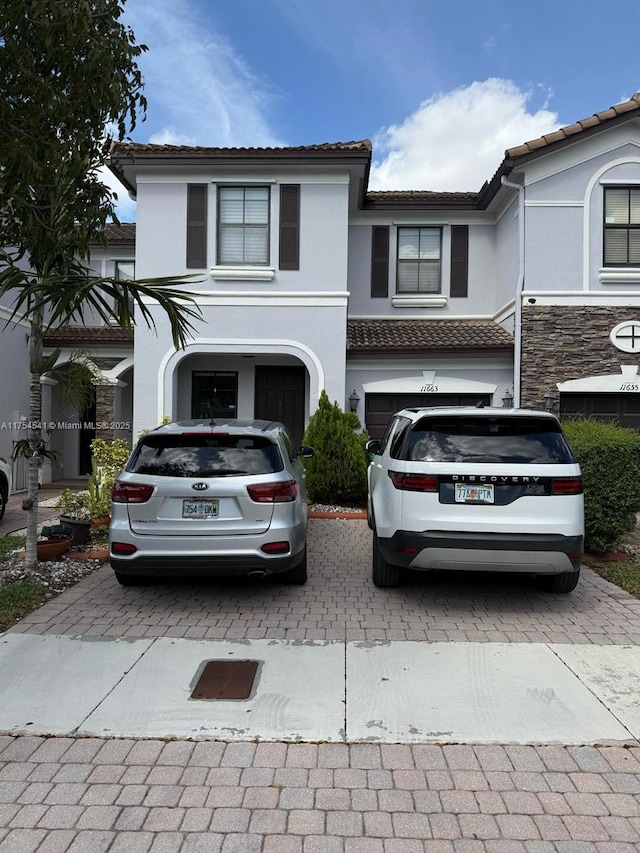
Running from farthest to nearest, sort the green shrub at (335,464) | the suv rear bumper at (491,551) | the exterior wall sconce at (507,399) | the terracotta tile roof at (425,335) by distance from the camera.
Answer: the exterior wall sconce at (507,399), the terracotta tile roof at (425,335), the green shrub at (335,464), the suv rear bumper at (491,551)

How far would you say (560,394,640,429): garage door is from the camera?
12094mm

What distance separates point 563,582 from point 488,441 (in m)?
1.68

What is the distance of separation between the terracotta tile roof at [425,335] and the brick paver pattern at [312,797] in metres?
9.67

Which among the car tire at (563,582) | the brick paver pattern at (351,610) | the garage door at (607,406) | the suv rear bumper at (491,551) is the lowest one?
the brick paver pattern at (351,610)

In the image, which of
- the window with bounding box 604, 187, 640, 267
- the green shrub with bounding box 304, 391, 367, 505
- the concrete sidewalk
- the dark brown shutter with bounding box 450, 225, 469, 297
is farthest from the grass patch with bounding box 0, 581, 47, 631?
the window with bounding box 604, 187, 640, 267

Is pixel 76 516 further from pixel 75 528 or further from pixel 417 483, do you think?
pixel 417 483

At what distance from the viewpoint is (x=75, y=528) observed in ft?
24.4

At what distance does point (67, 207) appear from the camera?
19.6ft

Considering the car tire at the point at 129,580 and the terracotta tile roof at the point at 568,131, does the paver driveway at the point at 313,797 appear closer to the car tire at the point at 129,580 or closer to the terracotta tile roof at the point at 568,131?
the car tire at the point at 129,580

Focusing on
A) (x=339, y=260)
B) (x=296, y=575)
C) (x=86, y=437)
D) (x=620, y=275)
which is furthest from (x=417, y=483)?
(x=86, y=437)

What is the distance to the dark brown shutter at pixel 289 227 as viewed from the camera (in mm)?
11672

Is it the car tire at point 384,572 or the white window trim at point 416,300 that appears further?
the white window trim at point 416,300

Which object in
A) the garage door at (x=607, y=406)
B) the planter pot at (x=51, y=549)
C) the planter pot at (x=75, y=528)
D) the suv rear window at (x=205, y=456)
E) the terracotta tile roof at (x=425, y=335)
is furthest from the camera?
the terracotta tile roof at (x=425, y=335)

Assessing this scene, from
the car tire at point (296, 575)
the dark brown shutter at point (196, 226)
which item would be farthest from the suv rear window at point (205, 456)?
the dark brown shutter at point (196, 226)
